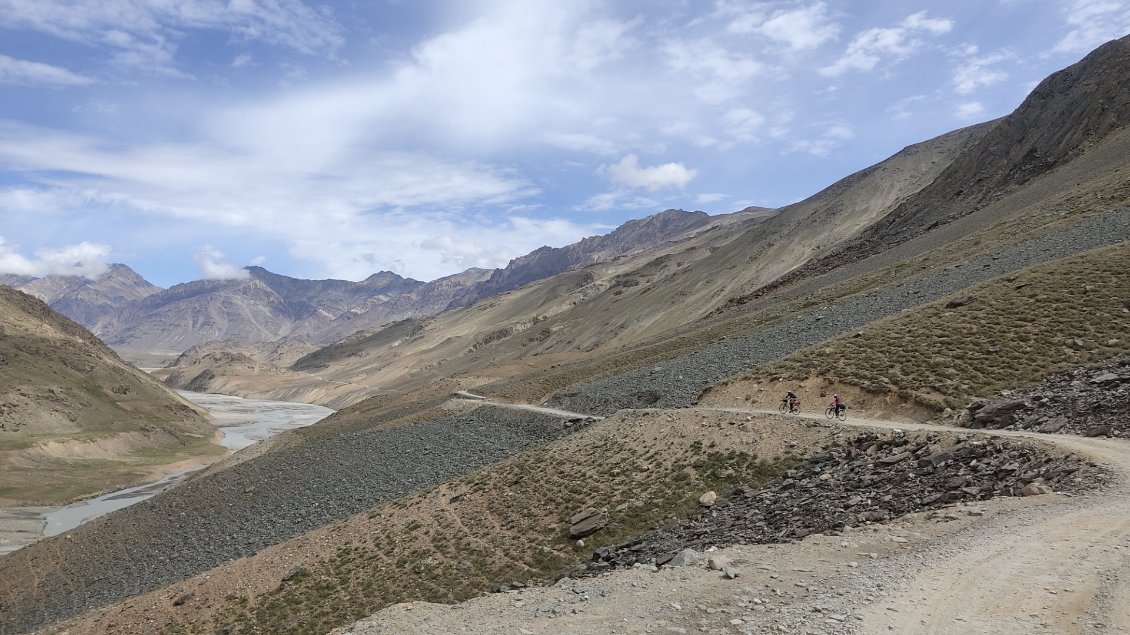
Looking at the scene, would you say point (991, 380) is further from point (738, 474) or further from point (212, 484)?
point (212, 484)

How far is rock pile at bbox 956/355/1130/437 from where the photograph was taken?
18.5m

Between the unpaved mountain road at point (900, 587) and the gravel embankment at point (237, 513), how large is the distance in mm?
22685

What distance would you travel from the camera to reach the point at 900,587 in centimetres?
1166

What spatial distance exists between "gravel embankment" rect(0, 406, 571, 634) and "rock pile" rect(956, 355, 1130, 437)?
22.2 metres

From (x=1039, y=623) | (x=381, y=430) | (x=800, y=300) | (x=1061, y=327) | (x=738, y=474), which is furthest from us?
(x=800, y=300)

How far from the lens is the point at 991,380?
2420 centimetres

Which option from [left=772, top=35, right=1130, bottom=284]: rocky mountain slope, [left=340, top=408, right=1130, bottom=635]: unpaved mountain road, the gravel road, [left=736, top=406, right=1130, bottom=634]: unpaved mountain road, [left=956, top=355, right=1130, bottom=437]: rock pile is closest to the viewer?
[left=736, top=406, right=1130, bottom=634]: unpaved mountain road

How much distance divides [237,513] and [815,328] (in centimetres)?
4175

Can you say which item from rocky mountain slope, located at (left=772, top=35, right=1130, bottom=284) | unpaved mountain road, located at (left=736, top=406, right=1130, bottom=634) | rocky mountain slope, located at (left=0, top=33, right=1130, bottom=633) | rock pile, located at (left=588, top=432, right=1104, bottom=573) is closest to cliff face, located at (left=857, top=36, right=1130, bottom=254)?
rocky mountain slope, located at (left=772, top=35, right=1130, bottom=284)

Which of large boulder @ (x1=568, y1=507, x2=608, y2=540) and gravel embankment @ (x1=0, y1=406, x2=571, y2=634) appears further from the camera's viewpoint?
gravel embankment @ (x1=0, y1=406, x2=571, y2=634)

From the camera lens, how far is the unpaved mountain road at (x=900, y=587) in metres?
10.4

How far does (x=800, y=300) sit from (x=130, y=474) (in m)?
89.0

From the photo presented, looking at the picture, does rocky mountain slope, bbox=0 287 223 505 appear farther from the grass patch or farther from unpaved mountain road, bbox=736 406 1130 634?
unpaved mountain road, bbox=736 406 1130 634

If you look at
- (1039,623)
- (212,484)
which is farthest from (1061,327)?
(212,484)
